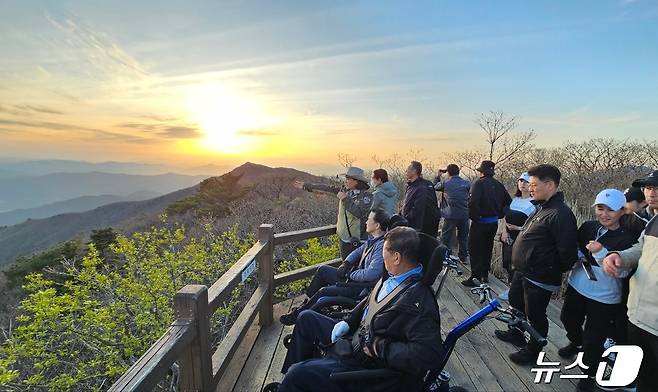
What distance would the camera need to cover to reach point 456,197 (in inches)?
219

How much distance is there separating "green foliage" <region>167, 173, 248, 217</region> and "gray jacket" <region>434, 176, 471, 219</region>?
2165 cm

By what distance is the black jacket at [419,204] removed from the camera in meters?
4.87

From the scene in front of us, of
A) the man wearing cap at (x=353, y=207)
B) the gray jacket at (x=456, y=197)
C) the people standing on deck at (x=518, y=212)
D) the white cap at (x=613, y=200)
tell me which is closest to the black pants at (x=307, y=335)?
the man wearing cap at (x=353, y=207)

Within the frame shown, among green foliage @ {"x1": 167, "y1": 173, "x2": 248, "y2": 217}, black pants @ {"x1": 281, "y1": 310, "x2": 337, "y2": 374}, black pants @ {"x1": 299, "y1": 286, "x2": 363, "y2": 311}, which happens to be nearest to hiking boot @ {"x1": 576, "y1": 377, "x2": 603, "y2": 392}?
black pants @ {"x1": 299, "y1": 286, "x2": 363, "y2": 311}

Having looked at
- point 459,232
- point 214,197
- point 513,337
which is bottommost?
point 214,197

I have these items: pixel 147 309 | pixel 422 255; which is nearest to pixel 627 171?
pixel 422 255

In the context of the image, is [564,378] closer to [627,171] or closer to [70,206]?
[627,171]

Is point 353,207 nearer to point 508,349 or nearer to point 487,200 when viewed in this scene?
point 487,200

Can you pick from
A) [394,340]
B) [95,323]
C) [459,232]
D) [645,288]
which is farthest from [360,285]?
[95,323]

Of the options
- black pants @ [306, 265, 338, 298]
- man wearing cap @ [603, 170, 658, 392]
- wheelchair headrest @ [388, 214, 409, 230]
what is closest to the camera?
man wearing cap @ [603, 170, 658, 392]

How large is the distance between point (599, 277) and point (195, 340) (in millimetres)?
2848

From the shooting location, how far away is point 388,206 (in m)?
4.70

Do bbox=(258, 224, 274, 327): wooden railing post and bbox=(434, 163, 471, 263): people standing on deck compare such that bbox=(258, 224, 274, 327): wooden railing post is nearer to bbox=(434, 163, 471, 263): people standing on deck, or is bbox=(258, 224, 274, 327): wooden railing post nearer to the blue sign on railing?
the blue sign on railing

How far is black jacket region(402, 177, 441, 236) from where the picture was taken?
4.87 metres
